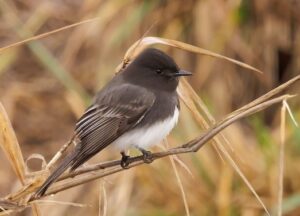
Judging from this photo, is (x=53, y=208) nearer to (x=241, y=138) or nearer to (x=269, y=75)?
(x=241, y=138)

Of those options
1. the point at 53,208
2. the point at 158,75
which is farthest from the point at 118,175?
the point at 158,75

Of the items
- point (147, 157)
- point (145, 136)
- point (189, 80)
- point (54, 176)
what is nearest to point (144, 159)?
point (147, 157)

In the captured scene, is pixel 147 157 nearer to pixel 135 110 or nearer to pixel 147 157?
pixel 147 157

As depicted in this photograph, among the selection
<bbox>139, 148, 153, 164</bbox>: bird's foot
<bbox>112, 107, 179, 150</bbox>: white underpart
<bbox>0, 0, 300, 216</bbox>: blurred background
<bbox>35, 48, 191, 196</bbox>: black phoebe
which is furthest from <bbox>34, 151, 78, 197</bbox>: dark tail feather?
<bbox>0, 0, 300, 216</bbox>: blurred background

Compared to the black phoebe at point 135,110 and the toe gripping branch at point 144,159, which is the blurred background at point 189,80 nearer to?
the black phoebe at point 135,110

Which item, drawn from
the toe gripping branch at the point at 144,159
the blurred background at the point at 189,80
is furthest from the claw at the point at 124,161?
the blurred background at the point at 189,80

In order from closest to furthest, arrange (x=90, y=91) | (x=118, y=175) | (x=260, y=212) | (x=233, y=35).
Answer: (x=260, y=212), (x=118, y=175), (x=233, y=35), (x=90, y=91)

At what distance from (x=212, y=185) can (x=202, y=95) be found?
0.71 m

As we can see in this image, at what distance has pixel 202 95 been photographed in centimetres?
490

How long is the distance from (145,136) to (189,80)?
83.8 inches

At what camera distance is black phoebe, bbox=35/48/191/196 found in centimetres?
277

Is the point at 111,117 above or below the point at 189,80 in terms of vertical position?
above

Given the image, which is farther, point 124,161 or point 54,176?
point 124,161

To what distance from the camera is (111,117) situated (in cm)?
291
